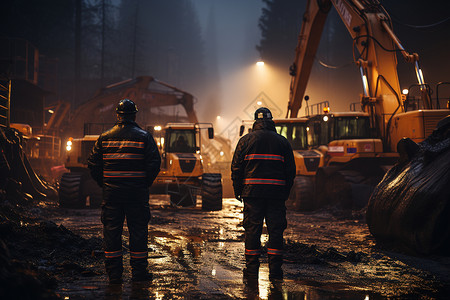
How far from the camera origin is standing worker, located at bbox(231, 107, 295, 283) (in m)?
5.61

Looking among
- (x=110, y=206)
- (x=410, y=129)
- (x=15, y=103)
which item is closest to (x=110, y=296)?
(x=110, y=206)

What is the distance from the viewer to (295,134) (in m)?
16.7

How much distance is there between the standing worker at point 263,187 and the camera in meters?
5.61

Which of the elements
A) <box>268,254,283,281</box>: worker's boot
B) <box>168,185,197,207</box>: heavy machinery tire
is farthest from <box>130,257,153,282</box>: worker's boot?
<box>168,185,197,207</box>: heavy machinery tire

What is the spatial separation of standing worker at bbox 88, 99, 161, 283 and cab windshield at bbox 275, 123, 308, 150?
11580mm

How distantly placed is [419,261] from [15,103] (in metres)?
25.7

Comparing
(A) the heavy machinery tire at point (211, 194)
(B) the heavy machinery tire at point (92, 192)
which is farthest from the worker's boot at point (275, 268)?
(B) the heavy machinery tire at point (92, 192)

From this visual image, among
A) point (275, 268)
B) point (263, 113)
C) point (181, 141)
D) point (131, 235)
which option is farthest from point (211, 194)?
point (131, 235)

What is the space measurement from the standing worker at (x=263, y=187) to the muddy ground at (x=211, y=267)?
0.31 metres

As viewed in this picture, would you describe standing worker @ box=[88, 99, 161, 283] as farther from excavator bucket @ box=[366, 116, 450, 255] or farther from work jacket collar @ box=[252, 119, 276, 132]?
excavator bucket @ box=[366, 116, 450, 255]

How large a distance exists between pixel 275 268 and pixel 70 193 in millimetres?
10287

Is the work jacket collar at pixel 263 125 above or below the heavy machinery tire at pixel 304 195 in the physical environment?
above

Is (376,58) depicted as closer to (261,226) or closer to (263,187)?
(263,187)

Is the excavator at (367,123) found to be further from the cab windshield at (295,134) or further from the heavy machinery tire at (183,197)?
the heavy machinery tire at (183,197)
